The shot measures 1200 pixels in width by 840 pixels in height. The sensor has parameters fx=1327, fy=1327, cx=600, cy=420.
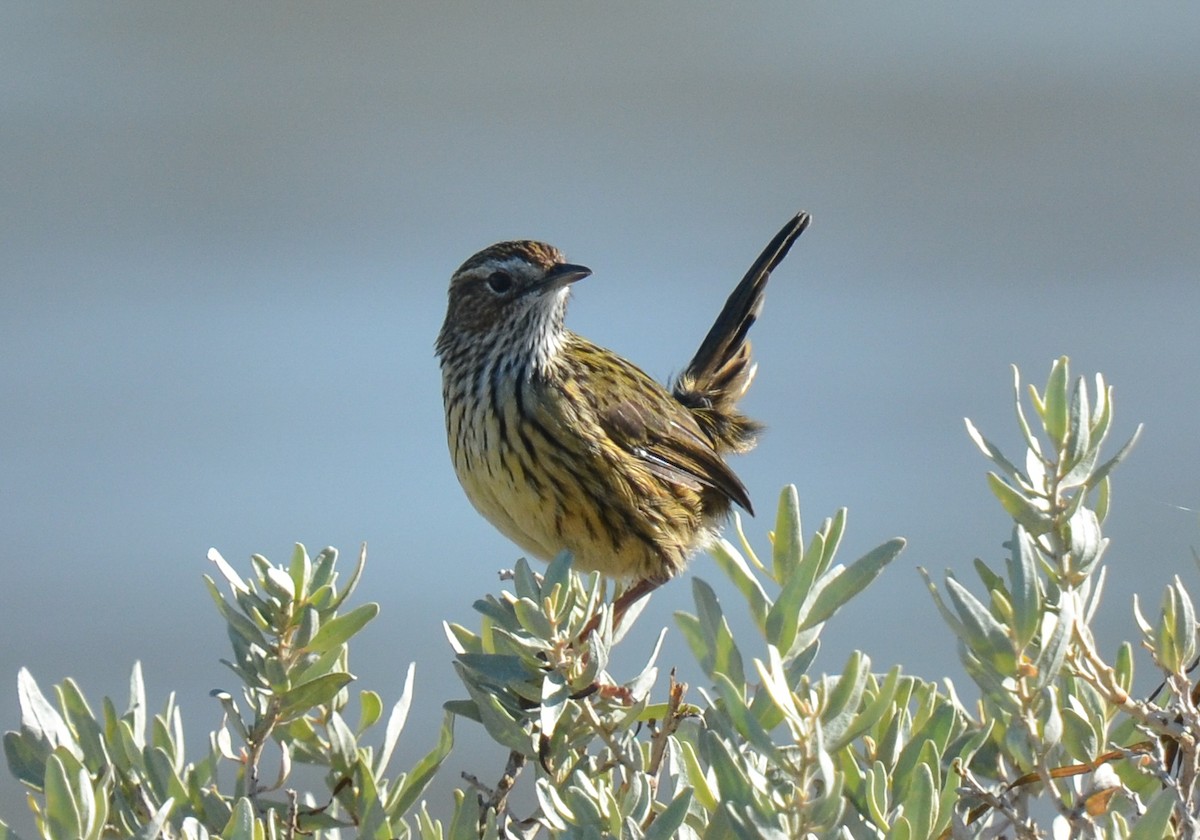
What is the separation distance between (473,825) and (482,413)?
215cm

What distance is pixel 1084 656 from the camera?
138 centimetres

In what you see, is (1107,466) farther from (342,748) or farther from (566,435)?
(566,435)

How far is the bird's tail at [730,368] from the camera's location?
4.35m

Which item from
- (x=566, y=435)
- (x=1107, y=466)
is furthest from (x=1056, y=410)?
(x=566, y=435)

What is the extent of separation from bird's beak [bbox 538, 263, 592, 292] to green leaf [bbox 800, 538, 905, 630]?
8.27ft

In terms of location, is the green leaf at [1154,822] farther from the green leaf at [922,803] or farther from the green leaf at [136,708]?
the green leaf at [136,708]

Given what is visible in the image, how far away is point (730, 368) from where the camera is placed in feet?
14.8

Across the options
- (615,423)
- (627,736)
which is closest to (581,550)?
(615,423)

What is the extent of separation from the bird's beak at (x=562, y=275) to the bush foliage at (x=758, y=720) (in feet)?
7.35

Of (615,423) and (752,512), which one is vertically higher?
(615,423)

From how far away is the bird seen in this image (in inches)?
135

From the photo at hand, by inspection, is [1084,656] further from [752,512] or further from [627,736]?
[752,512]

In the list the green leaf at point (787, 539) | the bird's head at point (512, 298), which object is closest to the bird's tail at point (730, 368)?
the bird's head at point (512, 298)

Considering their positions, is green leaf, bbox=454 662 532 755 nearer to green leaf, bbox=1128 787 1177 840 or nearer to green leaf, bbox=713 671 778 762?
green leaf, bbox=713 671 778 762
